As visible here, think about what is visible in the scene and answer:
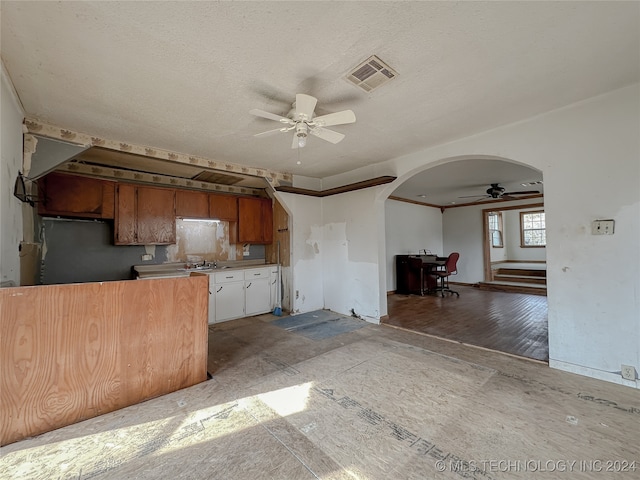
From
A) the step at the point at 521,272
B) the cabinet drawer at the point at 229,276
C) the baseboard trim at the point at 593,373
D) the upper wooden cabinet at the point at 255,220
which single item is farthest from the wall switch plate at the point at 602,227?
the step at the point at 521,272

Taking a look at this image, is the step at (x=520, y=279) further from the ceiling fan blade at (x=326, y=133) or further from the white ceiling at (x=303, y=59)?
the ceiling fan blade at (x=326, y=133)

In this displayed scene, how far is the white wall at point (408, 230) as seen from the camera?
23.3 feet

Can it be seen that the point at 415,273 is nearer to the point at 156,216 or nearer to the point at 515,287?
the point at 515,287

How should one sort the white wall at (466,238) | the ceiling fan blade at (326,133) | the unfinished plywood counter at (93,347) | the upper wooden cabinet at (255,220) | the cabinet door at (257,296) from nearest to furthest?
the unfinished plywood counter at (93,347) → the ceiling fan blade at (326,133) → the cabinet door at (257,296) → the upper wooden cabinet at (255,220) → the white wall at (466,238)

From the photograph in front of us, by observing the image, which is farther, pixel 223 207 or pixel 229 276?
pixel 223 207

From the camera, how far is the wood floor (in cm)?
331

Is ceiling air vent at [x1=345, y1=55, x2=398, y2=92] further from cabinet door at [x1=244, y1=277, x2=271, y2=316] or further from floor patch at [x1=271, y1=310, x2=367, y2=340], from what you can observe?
cabinet door at [x1=244, y1=277, x2=271, y2=316]

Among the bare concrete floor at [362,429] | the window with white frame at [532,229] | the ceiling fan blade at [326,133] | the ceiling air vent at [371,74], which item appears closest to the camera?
the bare concrete floor at [362,429]

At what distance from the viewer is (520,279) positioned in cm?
757

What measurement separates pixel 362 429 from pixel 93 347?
2117mm

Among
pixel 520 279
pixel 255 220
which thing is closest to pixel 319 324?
pixel 255 220

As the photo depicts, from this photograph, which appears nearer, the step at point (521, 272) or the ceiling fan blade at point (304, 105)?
the ceiling fan blade at point (304, 105)

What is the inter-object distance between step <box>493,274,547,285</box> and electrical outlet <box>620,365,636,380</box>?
5723mm

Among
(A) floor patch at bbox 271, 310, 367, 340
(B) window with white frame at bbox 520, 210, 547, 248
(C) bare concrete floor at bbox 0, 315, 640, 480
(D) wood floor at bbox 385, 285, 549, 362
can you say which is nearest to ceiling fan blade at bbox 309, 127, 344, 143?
(C) bare concrete floor at bbox 0, 315, 640, 480
